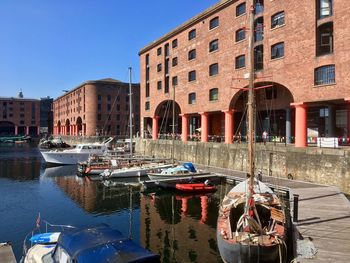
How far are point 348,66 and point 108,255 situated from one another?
2526cm

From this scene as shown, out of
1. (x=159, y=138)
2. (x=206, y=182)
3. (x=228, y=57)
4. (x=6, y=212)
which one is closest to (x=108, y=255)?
(x=6, y=212)

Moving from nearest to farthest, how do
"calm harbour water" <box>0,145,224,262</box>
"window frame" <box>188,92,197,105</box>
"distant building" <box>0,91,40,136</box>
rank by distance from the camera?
"calm harbour water" <box>0,145,224,262</box> < "window frame" <box>188,92,197,105</box> < "distant building" <box>0,91,40,136</box>

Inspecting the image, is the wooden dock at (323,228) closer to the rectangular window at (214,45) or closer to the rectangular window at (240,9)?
the rectangular window at (240,9)

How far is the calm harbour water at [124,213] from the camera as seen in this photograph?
61.8 feet

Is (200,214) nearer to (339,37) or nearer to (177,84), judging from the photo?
(339,37)

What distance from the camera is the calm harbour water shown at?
18.8 m

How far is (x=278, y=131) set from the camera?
44.7 m

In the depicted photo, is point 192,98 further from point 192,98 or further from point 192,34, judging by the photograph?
point 192,34

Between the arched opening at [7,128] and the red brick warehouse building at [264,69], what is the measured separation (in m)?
129

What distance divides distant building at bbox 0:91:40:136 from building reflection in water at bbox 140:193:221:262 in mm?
155101

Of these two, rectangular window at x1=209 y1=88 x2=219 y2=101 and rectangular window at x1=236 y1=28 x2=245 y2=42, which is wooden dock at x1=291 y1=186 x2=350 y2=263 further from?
rectangular window at x1=209 y1=88 x2=219 y2=101

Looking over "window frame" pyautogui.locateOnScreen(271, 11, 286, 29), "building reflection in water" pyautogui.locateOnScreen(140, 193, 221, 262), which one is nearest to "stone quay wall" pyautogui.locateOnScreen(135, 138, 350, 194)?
"building reflection in water" pyautogui.locateOnScreen(140, 193, 221, 262)

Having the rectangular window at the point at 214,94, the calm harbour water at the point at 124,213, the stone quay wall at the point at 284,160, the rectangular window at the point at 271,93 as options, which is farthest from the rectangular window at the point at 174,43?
the calm harbour water at the point at 124,213

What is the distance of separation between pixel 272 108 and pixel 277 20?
11484 millimetres
